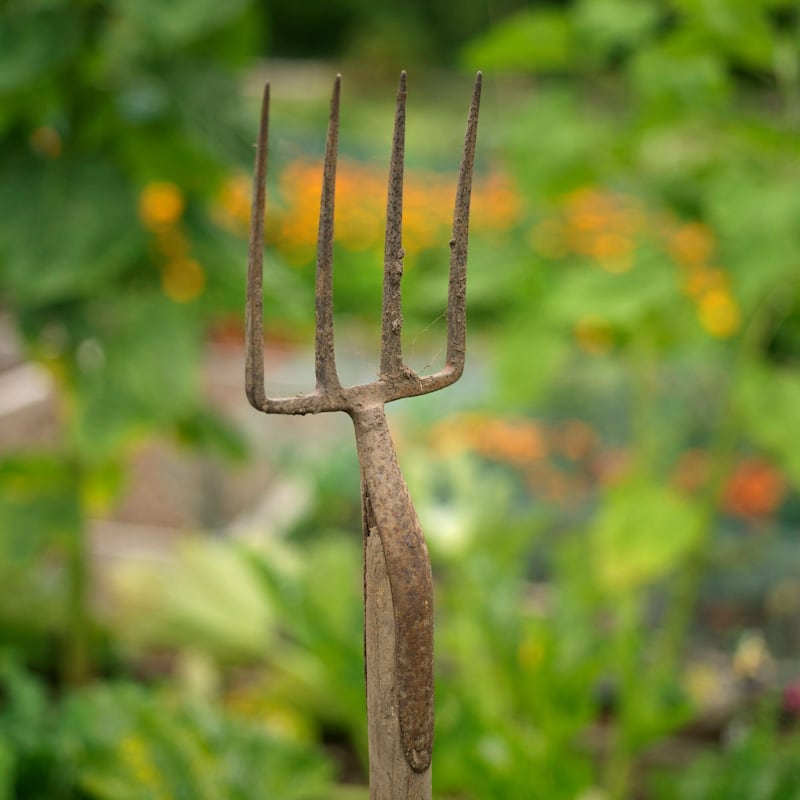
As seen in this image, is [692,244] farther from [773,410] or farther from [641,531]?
[641,531]

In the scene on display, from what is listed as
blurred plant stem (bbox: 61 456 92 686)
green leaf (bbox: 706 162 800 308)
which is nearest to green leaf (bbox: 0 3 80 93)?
blurred plant stem (bbox: 61 456 92 686)

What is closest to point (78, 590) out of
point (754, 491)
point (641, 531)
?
point (641, 531)

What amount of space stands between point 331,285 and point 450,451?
215 centimetres

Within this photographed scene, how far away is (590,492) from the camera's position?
11.8 feet

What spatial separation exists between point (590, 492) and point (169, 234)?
1965mm

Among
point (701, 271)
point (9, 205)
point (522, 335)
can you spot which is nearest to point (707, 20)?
point (701, 271)

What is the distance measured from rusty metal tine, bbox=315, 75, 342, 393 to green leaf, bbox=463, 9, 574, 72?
1459 millimetres

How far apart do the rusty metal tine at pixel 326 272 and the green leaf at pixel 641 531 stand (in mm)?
1342

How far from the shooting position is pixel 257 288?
68 cm

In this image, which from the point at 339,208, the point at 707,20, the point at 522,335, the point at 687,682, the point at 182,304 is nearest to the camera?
the point at 707,20

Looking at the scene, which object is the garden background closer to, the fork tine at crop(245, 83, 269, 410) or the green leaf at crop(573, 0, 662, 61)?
the green leaf at crop(573, 0, 662, 61)

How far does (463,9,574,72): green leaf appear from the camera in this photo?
2.04 meters

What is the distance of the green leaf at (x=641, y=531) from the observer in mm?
1904

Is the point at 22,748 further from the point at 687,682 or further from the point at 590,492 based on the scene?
the point at 590,492
